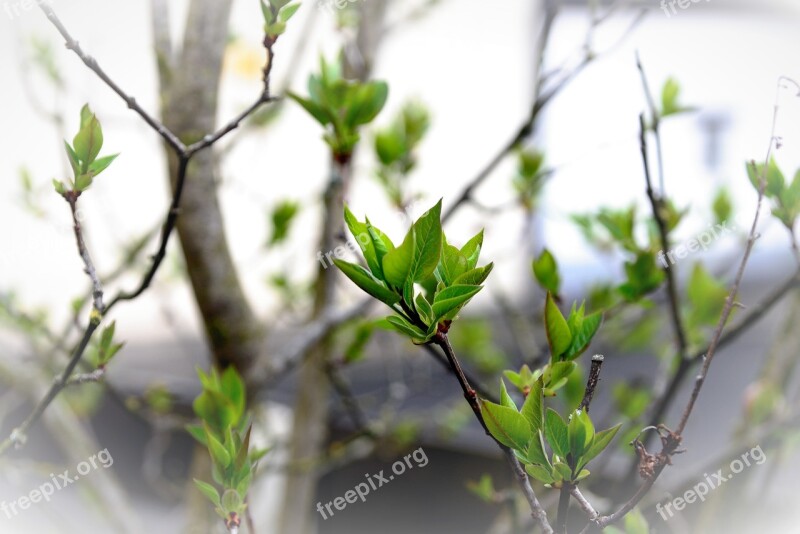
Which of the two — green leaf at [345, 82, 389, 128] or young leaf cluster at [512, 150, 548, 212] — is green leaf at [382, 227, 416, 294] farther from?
young leaf cluster at [512, 150, 548, 212]

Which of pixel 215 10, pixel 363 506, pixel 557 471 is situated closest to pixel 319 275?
pixel 215 10

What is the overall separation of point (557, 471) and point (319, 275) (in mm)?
560

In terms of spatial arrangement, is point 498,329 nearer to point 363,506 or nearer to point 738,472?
point 363,506

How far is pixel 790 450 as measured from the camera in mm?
817

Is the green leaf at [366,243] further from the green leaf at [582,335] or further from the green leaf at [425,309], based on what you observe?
the green leaf at [582,335]

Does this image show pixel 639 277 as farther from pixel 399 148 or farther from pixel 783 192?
pixel 399 148

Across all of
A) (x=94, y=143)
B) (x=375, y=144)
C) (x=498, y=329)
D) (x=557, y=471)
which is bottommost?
(x=557, y=471)

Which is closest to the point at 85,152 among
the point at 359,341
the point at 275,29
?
the point at 275,29

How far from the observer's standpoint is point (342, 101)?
1.62 feet

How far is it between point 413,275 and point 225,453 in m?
0.15

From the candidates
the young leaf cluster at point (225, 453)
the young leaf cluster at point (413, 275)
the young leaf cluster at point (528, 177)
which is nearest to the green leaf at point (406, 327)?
the young leaf cluster at point (413, 275)

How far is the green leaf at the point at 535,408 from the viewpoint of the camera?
0.30 m

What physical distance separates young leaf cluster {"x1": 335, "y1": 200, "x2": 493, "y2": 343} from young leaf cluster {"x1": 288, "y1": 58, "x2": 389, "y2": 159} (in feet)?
0.72

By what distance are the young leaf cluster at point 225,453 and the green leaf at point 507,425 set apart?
0.12 m
